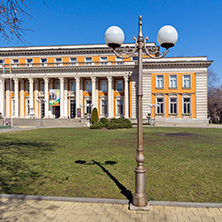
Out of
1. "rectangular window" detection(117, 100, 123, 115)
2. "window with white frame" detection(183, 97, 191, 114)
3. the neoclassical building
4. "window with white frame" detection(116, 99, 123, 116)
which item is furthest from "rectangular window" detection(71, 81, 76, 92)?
"window with white frame" detection(183, 97, 191, 114)

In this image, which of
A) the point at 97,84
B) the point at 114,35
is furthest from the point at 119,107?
the point at 114,35

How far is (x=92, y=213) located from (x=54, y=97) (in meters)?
41.9

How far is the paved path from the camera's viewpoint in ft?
14.3

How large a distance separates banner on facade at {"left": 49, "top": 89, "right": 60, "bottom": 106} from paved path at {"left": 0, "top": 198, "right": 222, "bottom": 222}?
40869mm

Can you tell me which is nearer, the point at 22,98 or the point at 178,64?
the point at 178,64

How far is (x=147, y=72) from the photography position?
143ft

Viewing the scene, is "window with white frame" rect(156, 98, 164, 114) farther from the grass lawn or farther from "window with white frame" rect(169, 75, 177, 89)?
the grass lawn

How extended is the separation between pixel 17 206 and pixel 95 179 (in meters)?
2.52

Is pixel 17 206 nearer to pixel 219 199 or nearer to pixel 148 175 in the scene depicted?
pixel 148 175

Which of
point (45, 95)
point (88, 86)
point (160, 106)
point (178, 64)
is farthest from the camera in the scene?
point (88, 86)

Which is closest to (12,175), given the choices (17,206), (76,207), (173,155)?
(17,206)

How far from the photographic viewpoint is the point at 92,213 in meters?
4.60

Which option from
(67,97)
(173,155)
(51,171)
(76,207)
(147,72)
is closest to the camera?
(76,207)

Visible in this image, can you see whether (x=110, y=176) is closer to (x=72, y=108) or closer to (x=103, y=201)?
(x=103, y=201)
